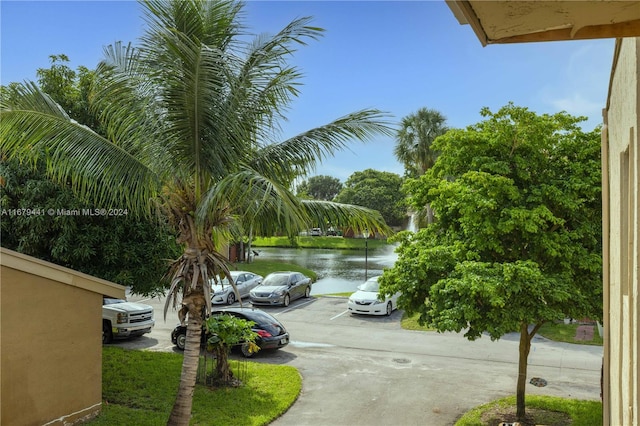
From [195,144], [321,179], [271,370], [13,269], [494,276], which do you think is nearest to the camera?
[13,269]

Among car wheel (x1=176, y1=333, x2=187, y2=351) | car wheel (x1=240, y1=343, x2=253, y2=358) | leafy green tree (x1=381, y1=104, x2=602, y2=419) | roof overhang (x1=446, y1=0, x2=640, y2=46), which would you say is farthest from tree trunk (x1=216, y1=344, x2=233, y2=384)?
roof overhang (x1=446, y1=0, x2=640, y2=46)

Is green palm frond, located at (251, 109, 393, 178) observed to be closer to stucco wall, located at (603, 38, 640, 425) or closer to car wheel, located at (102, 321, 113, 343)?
stucco wall, located at (603, 38, 640, 425)

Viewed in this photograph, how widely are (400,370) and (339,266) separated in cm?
2883

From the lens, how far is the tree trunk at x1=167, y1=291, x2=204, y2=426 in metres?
8.18

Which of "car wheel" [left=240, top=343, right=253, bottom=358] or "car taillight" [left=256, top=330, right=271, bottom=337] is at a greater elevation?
"car taillight" [left=256, top=330, right=271, bottom=337]

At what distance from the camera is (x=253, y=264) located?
34.1m

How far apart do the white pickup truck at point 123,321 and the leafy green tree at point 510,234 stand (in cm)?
878

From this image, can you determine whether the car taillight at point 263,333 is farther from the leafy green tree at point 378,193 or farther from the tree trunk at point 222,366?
the leafy green tree at point 378,193

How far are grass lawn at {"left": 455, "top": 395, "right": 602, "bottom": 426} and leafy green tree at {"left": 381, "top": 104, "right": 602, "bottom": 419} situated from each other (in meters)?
0.37

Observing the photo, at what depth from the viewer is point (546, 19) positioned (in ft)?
8.98

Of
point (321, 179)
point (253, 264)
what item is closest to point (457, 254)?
point (253, 264)

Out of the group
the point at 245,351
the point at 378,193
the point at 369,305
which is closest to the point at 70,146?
the point at 245,351

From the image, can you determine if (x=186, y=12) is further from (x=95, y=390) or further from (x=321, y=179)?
(x=321, y=179)

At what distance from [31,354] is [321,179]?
84.7 meters
